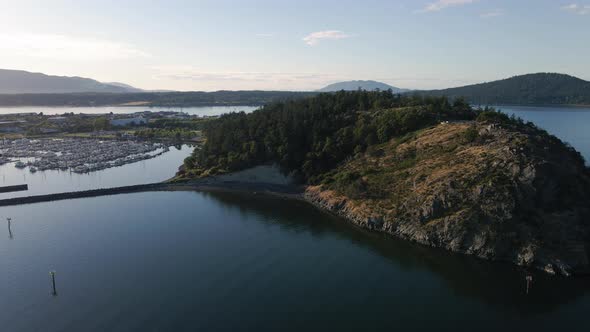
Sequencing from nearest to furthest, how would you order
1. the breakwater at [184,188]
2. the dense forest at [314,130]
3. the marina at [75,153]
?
the breakwater at [184,188] < the dense forest at [314,130] < the marina at [75,153]

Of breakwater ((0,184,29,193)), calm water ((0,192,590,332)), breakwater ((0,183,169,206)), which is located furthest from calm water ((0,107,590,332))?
breakwater ((0,184,29,193))

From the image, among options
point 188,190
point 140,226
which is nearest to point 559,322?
point 140,226

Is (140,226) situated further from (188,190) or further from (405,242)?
(405,242)

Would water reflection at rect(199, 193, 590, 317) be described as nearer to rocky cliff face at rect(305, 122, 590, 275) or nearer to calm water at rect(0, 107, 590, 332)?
calm water at rect(0, 107, 590, 332)

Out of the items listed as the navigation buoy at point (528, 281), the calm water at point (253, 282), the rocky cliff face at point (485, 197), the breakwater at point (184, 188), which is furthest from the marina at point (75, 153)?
the navigation buoy at point (528, 281)

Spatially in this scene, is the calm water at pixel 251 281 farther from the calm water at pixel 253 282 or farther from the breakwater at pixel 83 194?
the breakwater at pixel 83 194

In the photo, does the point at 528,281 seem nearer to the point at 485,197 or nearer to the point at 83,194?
the point at 485,197

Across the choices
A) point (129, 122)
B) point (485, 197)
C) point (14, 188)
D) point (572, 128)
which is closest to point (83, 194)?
point (14, 188)
